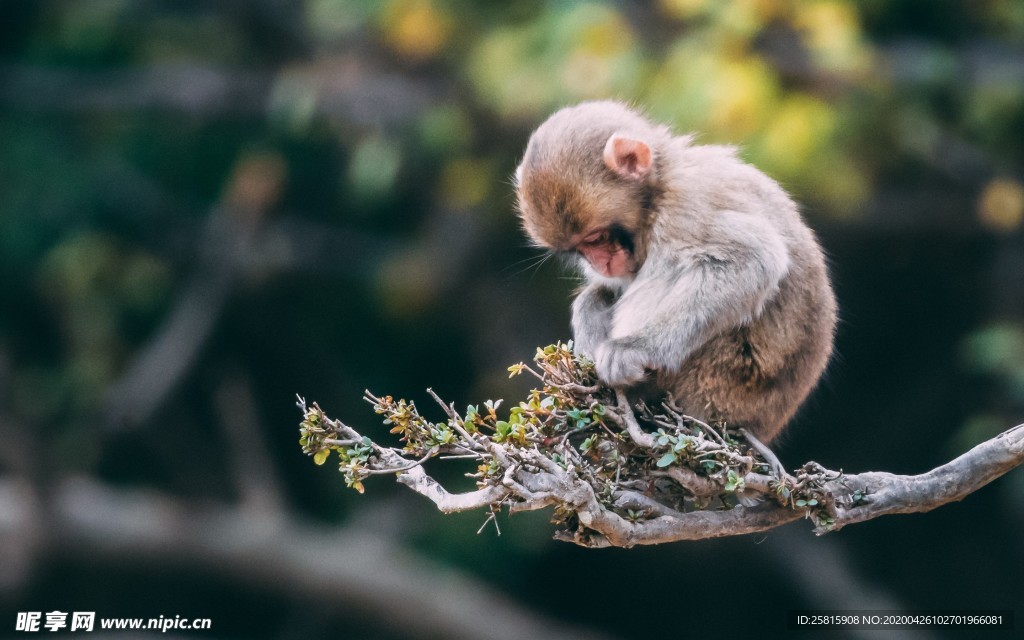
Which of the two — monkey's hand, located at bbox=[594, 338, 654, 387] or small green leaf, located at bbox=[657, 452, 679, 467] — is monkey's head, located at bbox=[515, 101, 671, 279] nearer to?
monkey's hand, located at bbox=[594, 338, 654, 387]

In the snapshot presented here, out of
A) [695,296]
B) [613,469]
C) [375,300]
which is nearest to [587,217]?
[695,296]

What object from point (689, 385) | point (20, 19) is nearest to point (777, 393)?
point (689, 385)

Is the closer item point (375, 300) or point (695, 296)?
point (695, 296)

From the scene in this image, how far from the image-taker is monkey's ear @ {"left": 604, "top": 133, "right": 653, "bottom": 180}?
4047mm

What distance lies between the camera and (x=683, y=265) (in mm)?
3949

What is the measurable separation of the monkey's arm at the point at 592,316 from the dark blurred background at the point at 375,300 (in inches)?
147

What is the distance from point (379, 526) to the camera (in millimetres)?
10641

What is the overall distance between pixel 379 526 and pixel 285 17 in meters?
4.56

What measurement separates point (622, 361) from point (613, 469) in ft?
1.21

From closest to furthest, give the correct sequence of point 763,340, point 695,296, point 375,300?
point 695,296, point 763,340, point 375,300

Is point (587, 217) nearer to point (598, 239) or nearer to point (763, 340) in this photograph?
point (598, 239)

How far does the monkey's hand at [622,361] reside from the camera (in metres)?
3.54

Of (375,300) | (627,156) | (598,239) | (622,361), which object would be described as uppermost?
(375,300)

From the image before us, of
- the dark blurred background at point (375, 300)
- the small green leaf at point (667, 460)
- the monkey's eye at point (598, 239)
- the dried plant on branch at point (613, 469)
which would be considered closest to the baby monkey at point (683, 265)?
the monkey's eye at point (598, 239)
